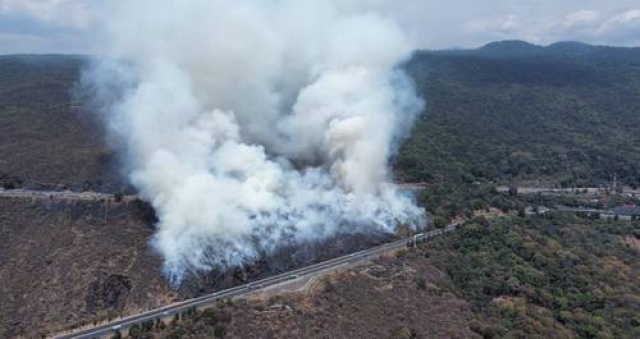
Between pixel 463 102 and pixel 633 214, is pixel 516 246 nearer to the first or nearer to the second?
pixel 633 214

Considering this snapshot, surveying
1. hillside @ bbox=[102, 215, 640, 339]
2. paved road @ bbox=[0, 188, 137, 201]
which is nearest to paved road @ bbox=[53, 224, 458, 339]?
hillside @ bbox=[102, 215, 640, 339]

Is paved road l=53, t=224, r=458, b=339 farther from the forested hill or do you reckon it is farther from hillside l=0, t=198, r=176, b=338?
the forested hill

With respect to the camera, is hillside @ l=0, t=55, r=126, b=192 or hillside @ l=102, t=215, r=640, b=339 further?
hillside @ l=0, t=55, r=126, b=192

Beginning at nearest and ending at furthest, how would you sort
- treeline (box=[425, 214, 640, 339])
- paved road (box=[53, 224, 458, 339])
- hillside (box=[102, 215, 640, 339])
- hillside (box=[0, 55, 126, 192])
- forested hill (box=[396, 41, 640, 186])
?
paved road (box=[53, 224, 458, 339]), hillside (box=[102, 215, 640, 339]), treeline (box=[425, 214, 640, 339]), hillside (box=[0, 55, 126, 192]), forested hill (box=[396, 41, 640, 186])

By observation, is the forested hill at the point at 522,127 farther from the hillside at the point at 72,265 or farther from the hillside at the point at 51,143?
the hillside at the point at 72,265

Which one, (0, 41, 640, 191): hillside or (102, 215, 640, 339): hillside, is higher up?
(0, 41, 640, 191): hillside

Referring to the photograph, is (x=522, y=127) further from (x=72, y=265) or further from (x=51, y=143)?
(x=72, y=265)

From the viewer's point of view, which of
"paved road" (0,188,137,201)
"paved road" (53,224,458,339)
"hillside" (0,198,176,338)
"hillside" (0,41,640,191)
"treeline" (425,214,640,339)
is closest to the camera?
"paved road" (53,224,458,339)

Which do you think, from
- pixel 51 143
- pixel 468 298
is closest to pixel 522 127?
pixel 468 298
